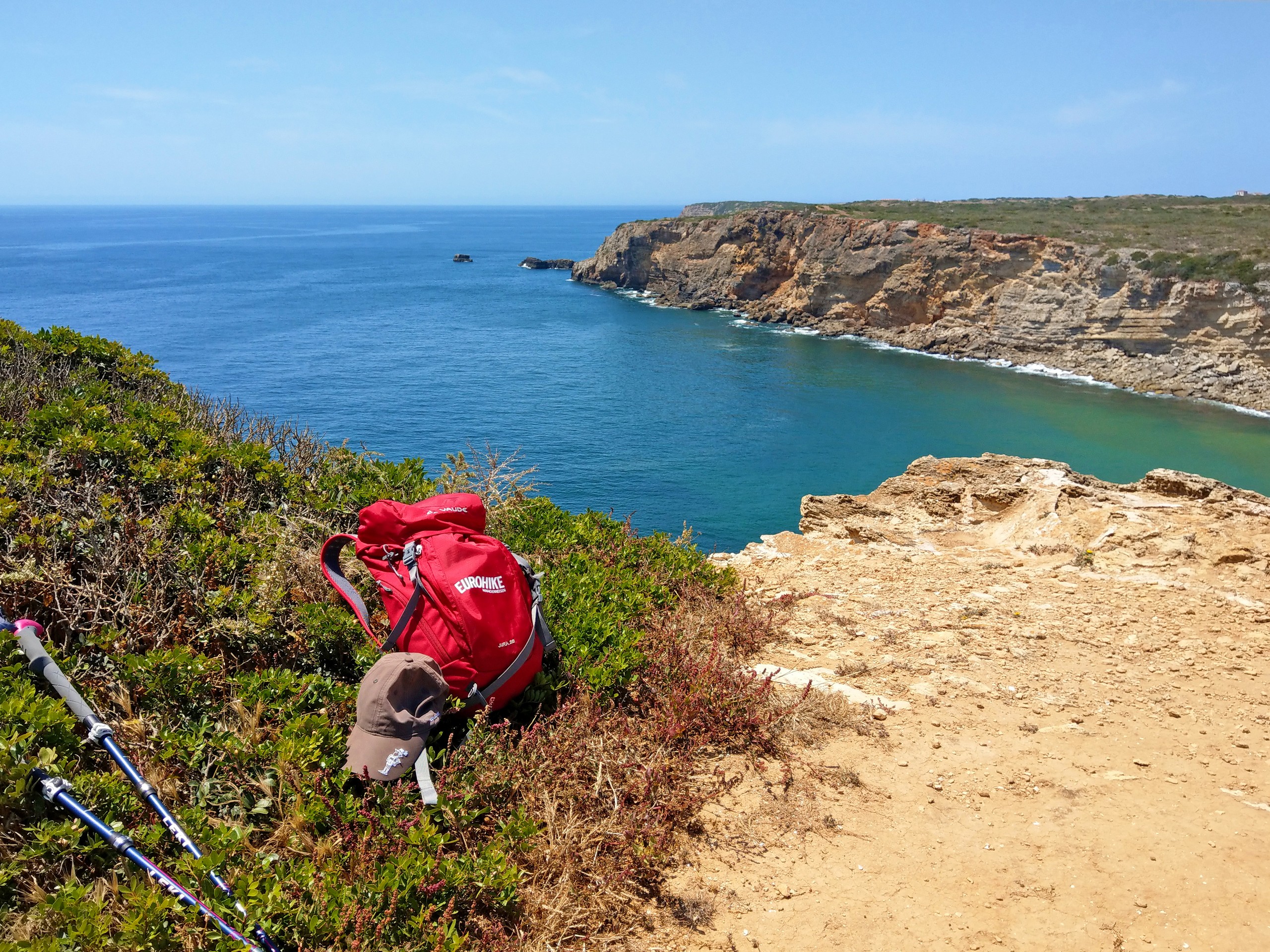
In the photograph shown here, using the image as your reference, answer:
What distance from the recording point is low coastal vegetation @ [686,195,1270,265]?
1809 inches

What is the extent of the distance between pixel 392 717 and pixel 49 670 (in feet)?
4.52

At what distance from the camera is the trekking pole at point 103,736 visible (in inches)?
106

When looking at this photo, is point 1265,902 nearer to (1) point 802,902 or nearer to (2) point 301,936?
(1) point 802,902

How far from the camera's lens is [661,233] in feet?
245

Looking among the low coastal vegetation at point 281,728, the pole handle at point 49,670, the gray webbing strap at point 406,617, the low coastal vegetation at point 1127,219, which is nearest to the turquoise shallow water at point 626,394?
the low coastal vegetation at point 1127,219

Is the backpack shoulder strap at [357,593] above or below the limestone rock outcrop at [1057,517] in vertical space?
above

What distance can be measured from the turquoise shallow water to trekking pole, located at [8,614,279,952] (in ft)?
68.5

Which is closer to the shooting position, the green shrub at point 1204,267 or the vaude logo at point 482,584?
the vaude logo at point 482,584

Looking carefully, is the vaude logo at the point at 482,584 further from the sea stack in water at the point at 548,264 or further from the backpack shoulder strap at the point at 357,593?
the sea stack in water at the point at 548,264

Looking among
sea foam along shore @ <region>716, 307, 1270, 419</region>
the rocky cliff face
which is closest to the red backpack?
sea foam along shore @ <region>716, 307, 1270, 419</region>

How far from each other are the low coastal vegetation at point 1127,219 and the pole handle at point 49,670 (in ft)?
175

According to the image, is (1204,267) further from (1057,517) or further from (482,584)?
(482,584)

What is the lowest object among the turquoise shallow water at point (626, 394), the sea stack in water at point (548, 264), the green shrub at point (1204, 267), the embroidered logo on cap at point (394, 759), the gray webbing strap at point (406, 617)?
the turquoise shallow water at point (626, 394)

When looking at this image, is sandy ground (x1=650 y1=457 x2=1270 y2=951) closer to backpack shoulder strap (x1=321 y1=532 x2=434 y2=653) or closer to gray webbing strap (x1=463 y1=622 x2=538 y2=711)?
gray webbing strap (x1=463 y1=622 x2=538 y2=711)
